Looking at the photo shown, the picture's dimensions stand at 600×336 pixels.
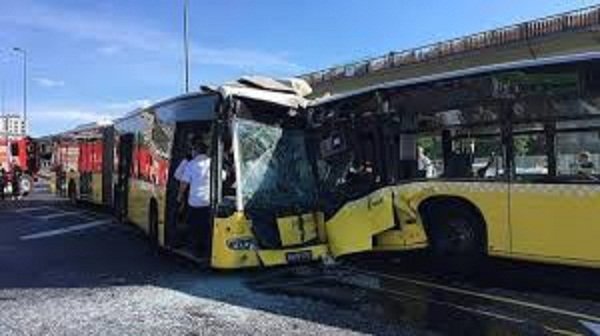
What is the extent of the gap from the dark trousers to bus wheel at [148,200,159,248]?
85.7 inches

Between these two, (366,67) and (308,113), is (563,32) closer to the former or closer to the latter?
(366,67)

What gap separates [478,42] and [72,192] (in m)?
17.2

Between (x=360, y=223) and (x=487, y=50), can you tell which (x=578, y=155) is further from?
(x=487, y=50)

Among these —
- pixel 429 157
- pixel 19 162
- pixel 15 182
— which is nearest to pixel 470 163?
pixel 429 157

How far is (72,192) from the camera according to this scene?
33344 millimetres

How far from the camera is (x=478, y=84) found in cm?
1224

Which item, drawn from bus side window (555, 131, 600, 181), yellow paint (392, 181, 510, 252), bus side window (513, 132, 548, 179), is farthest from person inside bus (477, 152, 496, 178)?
bus side window (555, 131, 600, 181)

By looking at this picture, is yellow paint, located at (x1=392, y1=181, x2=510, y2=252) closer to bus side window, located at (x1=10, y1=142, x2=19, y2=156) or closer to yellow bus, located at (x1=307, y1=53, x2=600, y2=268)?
yellow bus, located at (x1=307, y1=53, x2=600, y2=268)

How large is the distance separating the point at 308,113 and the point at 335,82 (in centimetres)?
3278

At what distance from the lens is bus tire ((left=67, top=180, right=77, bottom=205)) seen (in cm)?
3281

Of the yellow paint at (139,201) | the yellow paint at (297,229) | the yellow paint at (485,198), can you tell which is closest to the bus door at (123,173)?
the yellow paint at (139,201)

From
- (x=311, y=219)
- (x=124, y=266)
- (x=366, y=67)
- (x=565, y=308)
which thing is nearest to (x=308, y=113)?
(x=311, y=219)

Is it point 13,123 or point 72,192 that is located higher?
point 13,123

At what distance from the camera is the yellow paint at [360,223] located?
13164mm
